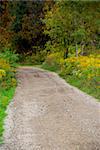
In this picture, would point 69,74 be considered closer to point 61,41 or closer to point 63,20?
point 63,20

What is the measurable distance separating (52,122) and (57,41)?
25347 millimetres

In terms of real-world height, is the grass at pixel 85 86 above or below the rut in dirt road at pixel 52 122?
below

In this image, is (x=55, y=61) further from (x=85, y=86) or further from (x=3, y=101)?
(x=3, y=101)

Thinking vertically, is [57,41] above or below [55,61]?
above

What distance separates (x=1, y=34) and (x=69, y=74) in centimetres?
809

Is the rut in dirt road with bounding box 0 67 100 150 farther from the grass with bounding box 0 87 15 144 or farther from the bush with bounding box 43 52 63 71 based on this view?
the bush with bounding box 43 52 63 71

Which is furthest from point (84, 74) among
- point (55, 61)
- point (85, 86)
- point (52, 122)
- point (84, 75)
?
point (55, 61)

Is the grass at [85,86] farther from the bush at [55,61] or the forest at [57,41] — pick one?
the bush at [55,61]

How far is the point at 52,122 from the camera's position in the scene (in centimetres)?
1220

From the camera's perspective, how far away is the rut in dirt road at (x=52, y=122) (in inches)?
388

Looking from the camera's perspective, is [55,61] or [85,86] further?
[55,61]

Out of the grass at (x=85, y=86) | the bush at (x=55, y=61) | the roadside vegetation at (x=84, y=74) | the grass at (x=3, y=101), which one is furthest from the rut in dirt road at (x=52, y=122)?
the bush at (x=55, y=61)

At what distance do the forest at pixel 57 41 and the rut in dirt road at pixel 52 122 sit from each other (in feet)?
1.64

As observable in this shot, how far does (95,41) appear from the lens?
121 ft
